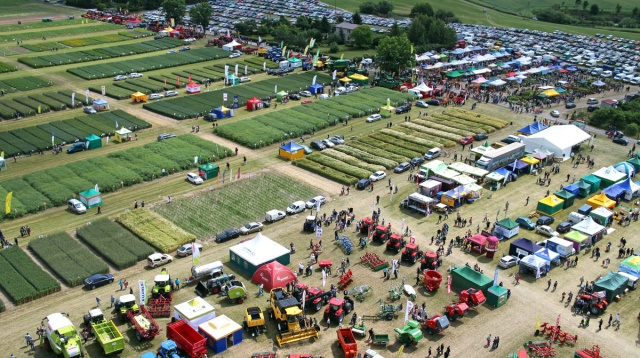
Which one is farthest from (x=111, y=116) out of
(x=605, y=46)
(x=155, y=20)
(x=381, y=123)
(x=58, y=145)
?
(x=605, y=46)

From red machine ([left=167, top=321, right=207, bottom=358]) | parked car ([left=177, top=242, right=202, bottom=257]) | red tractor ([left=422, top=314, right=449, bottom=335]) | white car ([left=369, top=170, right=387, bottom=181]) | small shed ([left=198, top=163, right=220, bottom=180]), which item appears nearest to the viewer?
red machine ([left=167, top=321, right=207, bottom=358])

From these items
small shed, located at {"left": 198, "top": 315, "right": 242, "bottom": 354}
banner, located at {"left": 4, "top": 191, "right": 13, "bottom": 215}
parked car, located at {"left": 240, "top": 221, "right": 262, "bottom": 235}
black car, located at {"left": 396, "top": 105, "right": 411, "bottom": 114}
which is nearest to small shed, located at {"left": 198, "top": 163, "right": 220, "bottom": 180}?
parked car, located at {"left": 240, "top": 221, "right": 262, "bottom": 235}

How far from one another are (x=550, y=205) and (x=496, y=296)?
1908 centimetres

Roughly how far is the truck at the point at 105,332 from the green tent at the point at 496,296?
27.5 meters

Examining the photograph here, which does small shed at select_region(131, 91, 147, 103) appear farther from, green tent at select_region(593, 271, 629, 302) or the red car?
green tent at select_region(593, 271, 629, 302)

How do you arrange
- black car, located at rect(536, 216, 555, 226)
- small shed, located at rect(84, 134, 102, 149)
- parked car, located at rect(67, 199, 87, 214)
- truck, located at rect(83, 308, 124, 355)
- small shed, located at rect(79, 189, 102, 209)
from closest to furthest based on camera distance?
truck, located at rect(83, 308, 124, 355), parked car, located at rect(67, 199, 87, 214), black car, located at rect(536, 216, 555, 226), small shed, located at rect(79, 189, 102, 209), small shed, located at rect(84, 134, 102, 149)

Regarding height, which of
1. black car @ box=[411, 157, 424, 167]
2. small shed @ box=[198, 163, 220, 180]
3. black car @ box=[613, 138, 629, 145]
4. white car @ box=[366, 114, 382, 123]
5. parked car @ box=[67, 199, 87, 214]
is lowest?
parked car @ box=[67, 199, 87, 214]

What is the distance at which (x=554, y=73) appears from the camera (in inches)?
4744

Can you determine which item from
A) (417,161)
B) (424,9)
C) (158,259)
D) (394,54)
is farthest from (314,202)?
(424,9)

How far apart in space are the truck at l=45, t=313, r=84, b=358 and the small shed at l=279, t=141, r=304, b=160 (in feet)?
124

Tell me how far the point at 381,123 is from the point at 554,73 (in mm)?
53356

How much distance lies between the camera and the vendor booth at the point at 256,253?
159 ft

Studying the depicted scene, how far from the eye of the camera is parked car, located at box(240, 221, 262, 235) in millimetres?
55062

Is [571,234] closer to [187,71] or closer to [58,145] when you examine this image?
[58,145]
